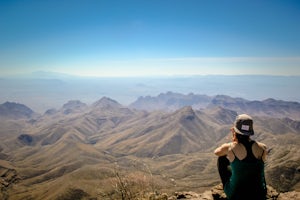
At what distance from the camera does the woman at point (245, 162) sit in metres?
7.55

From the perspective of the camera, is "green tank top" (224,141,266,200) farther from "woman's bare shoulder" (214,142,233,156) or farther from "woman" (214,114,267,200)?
"woman's bare shoulder" (214,142,233,156)

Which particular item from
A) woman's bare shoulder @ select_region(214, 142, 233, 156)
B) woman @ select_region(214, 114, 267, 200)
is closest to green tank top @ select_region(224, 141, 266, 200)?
woman @ select_region(214, 114, 267, 200)

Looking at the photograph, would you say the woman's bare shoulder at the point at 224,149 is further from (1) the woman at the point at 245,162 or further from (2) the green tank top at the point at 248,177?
(2) the green tank top at the point at 248,177

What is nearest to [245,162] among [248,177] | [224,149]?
[248,177]

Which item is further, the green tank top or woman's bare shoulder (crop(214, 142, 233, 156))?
woman's bare shoulder (crop(214, 142, 233, 156))

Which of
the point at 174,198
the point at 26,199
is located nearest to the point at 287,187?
the point at 26,199

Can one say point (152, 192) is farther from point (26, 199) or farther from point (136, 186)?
point (26, 199)

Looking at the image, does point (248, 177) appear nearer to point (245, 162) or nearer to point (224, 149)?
point (245, 162)

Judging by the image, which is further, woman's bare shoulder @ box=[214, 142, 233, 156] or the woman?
woman's bare shoulder @ box=[214, 142, 233, 156]

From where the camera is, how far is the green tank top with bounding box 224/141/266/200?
754cm

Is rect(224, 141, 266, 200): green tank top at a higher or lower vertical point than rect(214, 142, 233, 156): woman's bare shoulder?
lower

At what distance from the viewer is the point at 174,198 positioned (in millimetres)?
12367

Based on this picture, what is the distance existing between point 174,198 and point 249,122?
20.2ft

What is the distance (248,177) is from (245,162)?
17.0 inches
